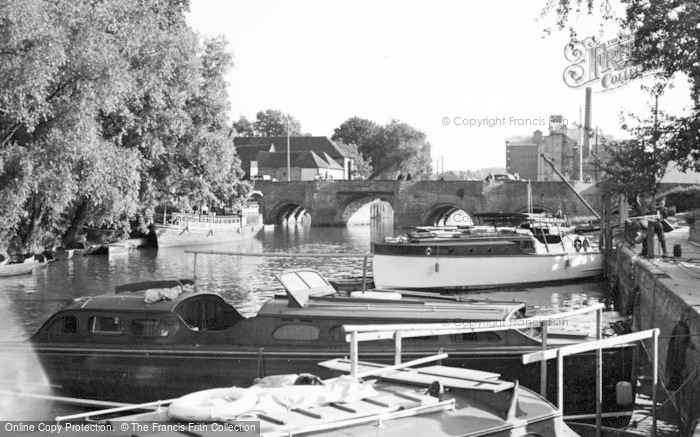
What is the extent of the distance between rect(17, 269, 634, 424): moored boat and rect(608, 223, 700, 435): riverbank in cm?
115

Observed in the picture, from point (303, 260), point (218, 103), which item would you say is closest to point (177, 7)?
point (218, 103)

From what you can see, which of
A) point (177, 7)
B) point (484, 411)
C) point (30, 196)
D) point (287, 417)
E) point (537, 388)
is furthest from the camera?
point (177, 7)

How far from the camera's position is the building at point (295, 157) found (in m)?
98.3

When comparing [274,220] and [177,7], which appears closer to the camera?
[177,7]

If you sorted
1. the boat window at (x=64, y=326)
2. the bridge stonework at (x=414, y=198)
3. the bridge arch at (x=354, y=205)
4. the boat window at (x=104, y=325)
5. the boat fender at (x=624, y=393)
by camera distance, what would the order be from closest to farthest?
the boat fender at (x=624, y=393) < the boat window at (x=104, y=325) < the boat window at (x=64, y=326) < the bridge stonework at (x=414, y=198) < the bridge arch at (x=354, y=205)

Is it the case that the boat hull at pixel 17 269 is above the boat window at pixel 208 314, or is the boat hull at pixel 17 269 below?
below

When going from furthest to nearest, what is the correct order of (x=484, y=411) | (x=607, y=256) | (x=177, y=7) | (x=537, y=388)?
(x=177, y=7) < (x=607, y=256) < (x=537, y=388) < (x=484, y=411)

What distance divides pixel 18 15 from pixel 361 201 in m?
53.2

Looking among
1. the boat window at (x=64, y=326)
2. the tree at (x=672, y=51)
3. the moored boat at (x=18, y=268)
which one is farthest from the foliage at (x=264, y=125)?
the boat window at (x=64, y=326)

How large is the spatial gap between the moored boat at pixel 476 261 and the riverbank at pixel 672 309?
277 cm

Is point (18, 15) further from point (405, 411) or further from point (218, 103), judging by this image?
point (405, 411)

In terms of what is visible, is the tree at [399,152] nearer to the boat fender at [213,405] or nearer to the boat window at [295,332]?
the boat window at [295,332]

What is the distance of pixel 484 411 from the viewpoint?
7594 millimetres

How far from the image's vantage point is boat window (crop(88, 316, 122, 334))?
13094mm
